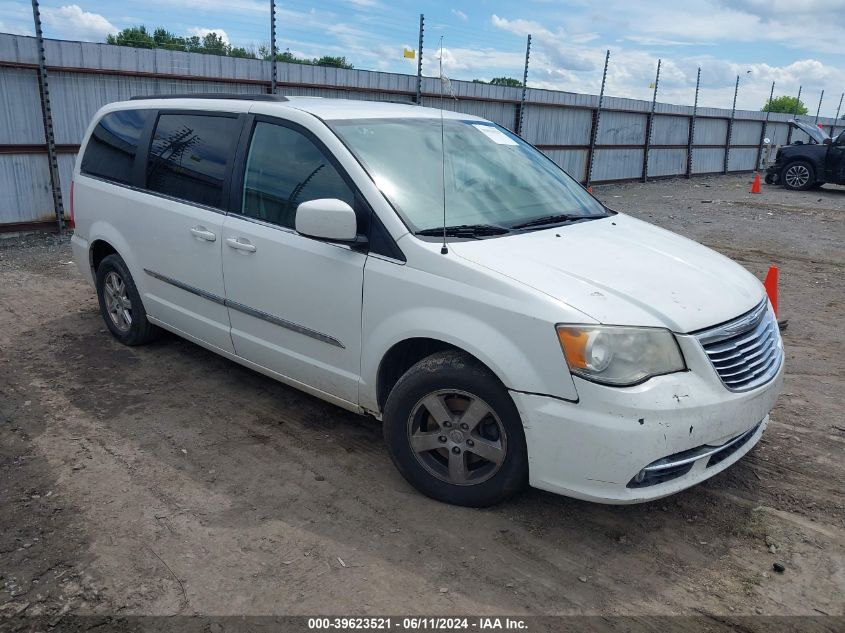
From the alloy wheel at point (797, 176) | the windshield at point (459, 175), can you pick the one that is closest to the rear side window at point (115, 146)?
the windshield at point (459, 175)

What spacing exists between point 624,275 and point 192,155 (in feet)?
9.44

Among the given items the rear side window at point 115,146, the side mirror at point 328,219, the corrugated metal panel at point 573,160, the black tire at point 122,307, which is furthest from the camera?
the corrugated metal panel at point 573,160

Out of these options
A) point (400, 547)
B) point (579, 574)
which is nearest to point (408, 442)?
point (400, 547)

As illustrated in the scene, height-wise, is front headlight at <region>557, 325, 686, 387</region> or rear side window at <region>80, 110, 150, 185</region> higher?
rear side window at <region>80, 110, 150, 185</region>

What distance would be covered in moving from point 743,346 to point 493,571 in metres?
1.51

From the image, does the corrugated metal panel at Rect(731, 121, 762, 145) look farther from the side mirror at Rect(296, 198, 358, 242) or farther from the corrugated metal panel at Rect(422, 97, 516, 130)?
the side mirror at Rect(296, 198, 358, 242)

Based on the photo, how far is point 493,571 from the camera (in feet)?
9.41

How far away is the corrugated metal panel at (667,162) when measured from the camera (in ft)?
73.6

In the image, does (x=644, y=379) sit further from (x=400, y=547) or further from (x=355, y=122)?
(x=355, y=122)

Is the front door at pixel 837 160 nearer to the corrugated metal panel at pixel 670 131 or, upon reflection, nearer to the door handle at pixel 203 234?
the corrugated metal panel at pixel 670 131

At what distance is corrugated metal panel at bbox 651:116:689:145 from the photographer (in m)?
22.3

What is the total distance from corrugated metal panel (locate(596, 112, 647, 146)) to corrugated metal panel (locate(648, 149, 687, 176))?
1.03m

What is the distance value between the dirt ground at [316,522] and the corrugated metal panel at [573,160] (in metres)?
13.8

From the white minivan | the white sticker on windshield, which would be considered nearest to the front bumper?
the white minivan
